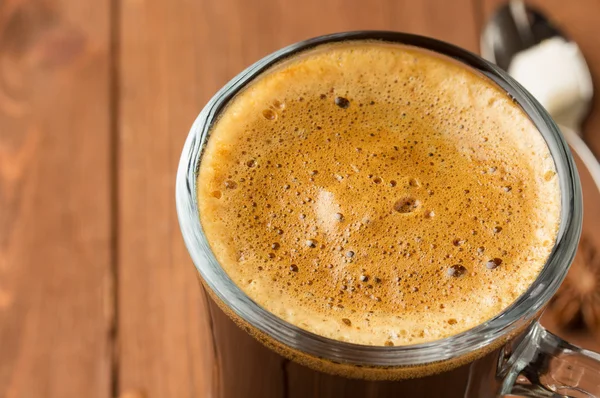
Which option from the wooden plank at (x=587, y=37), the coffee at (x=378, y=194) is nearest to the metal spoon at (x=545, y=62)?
the wooden plank at (x=587, y=37)

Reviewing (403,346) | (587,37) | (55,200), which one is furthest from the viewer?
(587,37)

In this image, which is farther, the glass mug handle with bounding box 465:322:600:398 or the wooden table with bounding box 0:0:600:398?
the wooden table with bounding box 0:0:600:398

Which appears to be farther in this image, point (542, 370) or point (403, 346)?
point (542, 370)

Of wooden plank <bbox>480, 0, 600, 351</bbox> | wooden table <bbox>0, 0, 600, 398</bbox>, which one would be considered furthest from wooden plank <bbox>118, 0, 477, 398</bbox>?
wooden plank <bbox>480, 0, 600, 351</bbox>

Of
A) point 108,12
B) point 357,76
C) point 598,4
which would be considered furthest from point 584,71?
point 108,12

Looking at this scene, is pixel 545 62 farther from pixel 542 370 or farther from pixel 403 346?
pixel 403 346

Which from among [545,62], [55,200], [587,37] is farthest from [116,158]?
[587,37]

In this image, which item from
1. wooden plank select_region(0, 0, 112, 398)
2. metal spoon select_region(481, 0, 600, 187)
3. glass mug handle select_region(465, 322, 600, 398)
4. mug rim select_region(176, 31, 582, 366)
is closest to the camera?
mug rim select_region(176, 31, 582, 366)

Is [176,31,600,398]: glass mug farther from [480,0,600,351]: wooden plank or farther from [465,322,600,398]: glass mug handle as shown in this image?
[480,0,600,351]: wooden plank
